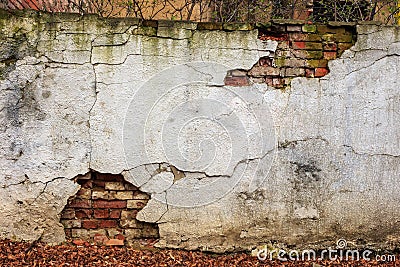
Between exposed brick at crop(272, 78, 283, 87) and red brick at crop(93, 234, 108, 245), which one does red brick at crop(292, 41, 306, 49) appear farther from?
red brick at crop(93, 234, 108, 245)

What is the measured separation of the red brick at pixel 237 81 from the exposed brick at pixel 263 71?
0.07 m

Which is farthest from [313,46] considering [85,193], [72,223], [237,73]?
[72,223]

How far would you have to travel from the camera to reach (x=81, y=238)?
3.65 meters

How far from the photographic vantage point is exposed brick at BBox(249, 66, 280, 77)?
12.1 ft

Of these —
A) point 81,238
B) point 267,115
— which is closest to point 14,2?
point 81,238

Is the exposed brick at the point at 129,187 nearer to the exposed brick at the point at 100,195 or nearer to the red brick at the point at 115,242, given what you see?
the exposed brick at the point at 100,195

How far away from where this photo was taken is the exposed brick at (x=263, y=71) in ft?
12.1

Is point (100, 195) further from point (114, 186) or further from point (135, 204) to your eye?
point (135, 204)

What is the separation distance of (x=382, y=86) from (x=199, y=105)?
151cm

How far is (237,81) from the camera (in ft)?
12.0

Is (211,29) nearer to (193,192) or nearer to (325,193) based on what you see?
(193,192)

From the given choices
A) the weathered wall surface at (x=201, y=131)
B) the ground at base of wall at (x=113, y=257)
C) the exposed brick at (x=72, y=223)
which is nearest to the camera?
the ground at base of wall at (x=113, y=257)

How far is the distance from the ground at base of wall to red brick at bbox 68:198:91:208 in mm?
308

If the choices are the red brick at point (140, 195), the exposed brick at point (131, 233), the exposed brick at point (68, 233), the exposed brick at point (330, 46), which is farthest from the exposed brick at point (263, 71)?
the exposed brick at point (68, 233)
